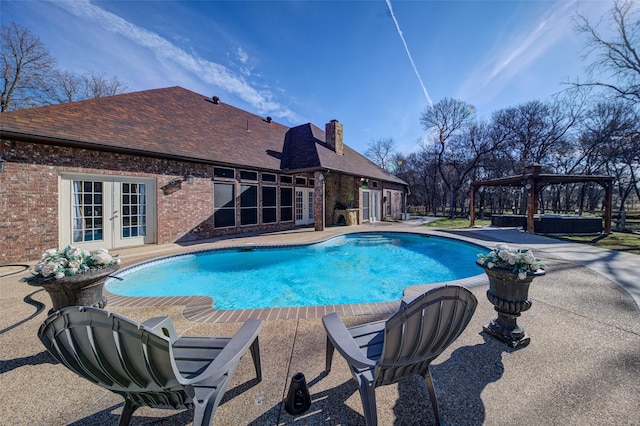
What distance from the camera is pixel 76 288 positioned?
2242mm

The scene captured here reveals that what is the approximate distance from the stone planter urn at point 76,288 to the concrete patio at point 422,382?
23.1 inches

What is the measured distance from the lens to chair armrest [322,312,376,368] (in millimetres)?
A: 1516

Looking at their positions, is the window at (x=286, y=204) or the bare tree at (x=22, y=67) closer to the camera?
the window at (x=286, y=204)

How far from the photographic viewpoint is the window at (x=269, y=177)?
1084cm

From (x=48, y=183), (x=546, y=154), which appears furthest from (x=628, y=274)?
(x=546, y=154)

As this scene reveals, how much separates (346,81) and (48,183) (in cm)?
1146

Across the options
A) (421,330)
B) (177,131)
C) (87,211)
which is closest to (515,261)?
(421,330)

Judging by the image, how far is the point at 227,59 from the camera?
10016mm

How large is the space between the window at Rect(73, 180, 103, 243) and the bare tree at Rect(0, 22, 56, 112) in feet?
46.5

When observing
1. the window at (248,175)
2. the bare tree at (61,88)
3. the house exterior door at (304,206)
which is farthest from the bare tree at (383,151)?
the bare tree at (61,88)

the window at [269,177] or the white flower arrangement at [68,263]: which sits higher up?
the window at [269,177]

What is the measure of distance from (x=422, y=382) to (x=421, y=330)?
89 cm

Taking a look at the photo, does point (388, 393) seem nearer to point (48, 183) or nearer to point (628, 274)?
point (628, 274)

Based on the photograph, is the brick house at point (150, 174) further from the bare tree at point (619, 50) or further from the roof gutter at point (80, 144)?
the bare tree at point (619, 50)
